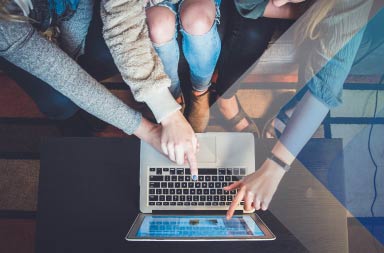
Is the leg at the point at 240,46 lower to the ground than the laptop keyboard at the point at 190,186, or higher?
higher

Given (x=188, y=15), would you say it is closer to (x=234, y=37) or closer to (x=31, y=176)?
(x=234, y=37)

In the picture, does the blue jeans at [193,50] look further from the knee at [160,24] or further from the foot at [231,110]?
the foot at [231,110]

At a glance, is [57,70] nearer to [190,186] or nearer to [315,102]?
[190,186]

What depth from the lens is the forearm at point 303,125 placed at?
88 centimetres

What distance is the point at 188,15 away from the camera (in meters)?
0.89

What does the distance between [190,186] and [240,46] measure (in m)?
0.46

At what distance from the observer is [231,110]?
1.31 m

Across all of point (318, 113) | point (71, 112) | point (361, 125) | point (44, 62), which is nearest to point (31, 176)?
point (71, 112)

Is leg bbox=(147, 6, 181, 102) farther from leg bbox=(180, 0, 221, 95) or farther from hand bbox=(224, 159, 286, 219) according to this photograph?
hand bbox=(224, 159, 286, 219)

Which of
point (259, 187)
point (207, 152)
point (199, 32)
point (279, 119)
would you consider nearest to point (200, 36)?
point (199, 32)

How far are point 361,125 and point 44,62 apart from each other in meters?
1.17

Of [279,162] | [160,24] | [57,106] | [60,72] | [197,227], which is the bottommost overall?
[197,227]

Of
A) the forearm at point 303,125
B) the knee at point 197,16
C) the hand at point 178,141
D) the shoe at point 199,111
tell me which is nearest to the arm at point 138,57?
the hand at point 178,141

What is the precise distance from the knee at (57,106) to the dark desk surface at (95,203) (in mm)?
197
